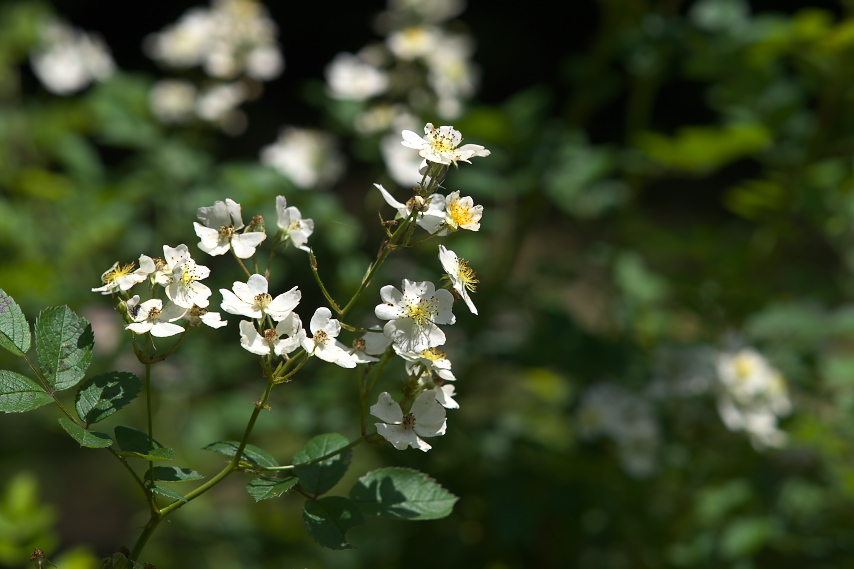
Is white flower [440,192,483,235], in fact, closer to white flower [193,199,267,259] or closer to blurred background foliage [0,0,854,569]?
white flower [193,199,267,259]

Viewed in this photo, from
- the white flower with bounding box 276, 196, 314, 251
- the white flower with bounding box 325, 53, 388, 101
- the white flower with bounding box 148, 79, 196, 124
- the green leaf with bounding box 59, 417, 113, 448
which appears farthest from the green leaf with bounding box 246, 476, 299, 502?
the white flower with bounding box 148, 79, 196, 124

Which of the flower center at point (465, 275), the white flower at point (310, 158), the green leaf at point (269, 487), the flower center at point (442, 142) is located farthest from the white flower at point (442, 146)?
the white flower at point (310, 158)

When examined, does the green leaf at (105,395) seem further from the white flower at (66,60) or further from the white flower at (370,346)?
the white flower at (66,60)

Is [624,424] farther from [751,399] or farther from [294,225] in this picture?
[294,225]

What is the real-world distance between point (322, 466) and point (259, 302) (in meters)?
0.18

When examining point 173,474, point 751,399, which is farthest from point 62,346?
point 751,399

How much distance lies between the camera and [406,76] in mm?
1788

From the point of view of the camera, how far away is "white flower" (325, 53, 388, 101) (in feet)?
5.86

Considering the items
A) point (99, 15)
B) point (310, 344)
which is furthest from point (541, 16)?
point (310, 344)

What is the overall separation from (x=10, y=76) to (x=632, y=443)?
176cm

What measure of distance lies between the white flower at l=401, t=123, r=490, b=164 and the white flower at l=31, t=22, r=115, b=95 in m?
1.57

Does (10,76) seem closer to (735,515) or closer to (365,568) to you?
(365,568)

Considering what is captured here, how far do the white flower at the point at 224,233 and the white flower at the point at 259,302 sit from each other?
6cm

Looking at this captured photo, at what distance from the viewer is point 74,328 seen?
0.76 meters
